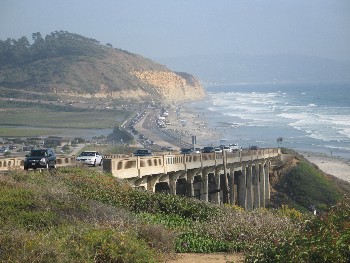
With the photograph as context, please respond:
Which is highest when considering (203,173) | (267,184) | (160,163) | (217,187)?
(160,163)

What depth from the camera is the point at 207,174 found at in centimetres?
3641

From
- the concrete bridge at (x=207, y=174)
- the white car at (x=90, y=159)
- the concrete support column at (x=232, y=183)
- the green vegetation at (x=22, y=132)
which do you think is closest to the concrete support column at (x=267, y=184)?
the concrete bridge at (x=207, y=174)

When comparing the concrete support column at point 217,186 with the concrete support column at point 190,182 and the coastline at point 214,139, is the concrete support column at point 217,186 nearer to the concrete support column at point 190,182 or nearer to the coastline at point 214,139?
the concrete support column at point 190,182

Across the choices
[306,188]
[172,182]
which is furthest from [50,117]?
[172,182]

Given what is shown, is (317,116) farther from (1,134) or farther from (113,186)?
(113,186)

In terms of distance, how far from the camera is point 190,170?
1332 inches

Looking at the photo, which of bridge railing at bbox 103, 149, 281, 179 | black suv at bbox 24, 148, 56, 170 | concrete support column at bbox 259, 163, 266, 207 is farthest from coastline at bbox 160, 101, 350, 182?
black suv at bbox 24, 148, 56, 170

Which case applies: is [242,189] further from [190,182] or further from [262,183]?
[190,182]

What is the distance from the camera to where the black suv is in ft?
93.7

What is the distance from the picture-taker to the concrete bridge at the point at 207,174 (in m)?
27.2

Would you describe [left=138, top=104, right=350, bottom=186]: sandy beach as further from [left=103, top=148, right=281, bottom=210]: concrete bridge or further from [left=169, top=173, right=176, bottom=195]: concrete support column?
[left=169, top=173, right=176, bottom=195]: concrete support column

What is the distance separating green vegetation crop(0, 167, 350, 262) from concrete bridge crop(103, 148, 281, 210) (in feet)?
13.0

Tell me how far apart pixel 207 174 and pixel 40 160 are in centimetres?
1049

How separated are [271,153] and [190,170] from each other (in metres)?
15.1
